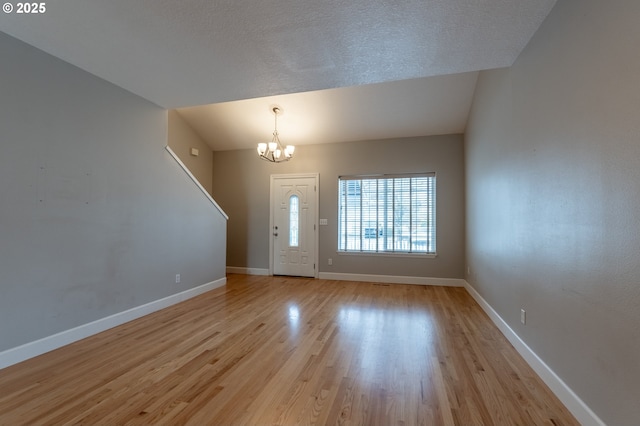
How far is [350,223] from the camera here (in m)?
5.79

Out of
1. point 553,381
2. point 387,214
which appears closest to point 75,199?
point 553,381

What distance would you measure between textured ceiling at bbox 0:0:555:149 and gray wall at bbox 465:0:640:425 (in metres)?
0.50

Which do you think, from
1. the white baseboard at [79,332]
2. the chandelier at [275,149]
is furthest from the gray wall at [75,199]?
the chandelier at [275,149]

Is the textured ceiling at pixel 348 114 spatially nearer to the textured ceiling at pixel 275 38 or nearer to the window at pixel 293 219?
the window at pixel 293 219

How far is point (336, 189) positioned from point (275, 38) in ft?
12.0

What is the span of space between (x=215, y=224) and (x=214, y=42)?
3.19m

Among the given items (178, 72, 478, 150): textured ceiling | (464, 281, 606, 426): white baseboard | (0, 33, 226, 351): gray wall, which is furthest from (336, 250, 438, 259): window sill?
(0, 33, 226, 351): gray wall

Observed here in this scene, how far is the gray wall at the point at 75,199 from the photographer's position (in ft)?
7.67

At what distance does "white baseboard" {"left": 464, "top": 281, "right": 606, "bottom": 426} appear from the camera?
1602 mm

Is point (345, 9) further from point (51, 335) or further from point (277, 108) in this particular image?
point (51, 335)

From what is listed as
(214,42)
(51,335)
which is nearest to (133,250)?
(51,335)

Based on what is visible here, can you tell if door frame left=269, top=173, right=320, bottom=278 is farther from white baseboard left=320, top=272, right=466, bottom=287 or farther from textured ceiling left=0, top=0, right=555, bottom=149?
textured ceiling left=0, top=0, right=555, bottom=149

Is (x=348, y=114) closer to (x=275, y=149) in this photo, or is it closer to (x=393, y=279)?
(x=275, y=149)

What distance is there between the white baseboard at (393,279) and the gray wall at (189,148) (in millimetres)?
3472
